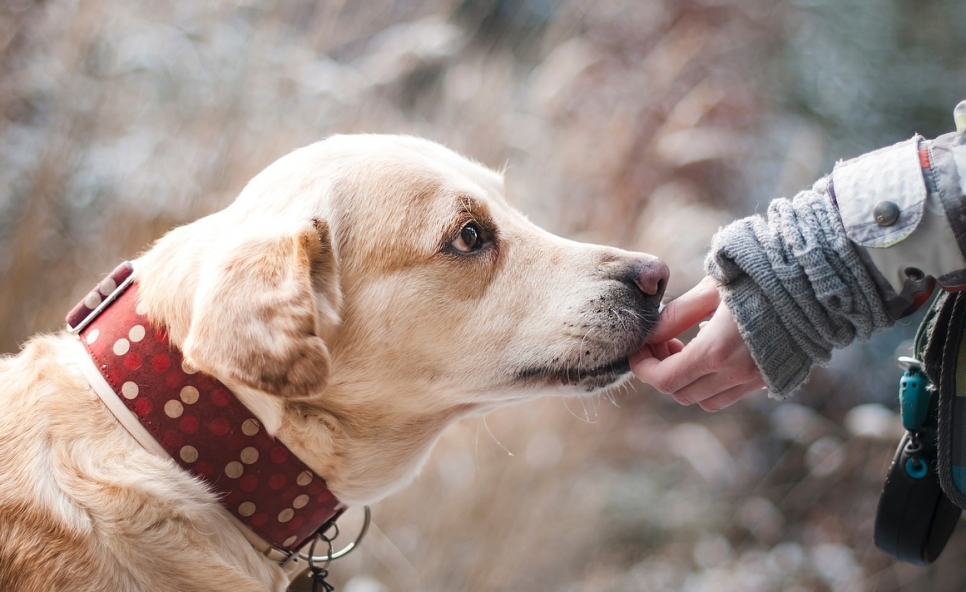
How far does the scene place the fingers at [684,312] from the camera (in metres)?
1.82

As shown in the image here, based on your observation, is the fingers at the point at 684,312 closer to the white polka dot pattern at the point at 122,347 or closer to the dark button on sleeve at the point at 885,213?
the dark button on sleeve at the point at 885,213

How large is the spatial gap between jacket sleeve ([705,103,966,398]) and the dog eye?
2.01 ft

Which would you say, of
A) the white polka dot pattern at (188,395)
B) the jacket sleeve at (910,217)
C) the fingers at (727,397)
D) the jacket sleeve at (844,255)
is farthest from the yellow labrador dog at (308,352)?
the jacket sleeve at (910,217)

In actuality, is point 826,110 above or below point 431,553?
above

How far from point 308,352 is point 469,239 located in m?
0.62

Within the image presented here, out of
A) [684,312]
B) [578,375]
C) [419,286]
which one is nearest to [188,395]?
[419,286]

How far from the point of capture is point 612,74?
13.8ft

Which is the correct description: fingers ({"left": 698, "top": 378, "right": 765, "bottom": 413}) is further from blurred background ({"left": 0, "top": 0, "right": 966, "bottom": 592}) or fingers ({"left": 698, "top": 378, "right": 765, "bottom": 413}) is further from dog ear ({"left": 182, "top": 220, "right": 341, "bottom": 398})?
blurred background ({"left": 0, "top": 0, "right": 966, "bottom": 592})

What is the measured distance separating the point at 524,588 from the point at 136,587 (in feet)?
6.41

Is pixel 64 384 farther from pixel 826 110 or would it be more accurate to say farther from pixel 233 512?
pixel 826 110

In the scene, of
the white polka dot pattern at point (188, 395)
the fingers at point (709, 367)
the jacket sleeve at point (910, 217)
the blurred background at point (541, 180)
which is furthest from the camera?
the blurred background at point (541, 180)

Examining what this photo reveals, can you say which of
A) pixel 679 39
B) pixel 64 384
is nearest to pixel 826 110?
pixel 679 39

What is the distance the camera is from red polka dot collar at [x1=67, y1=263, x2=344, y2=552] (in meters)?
1.55

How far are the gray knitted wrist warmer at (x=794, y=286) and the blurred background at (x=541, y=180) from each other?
152 centimetres
